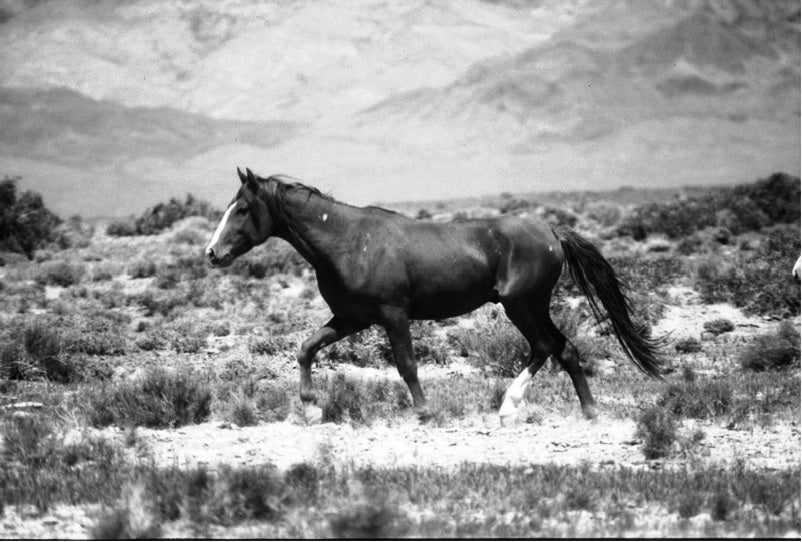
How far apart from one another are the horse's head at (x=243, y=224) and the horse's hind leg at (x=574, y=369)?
9.36 feet

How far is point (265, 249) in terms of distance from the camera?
1146 inches

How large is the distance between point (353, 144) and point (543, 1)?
12.3 m

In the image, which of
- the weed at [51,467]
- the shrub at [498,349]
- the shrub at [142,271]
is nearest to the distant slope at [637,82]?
the shrub at [142,271]

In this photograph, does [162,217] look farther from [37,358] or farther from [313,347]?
[313,347]

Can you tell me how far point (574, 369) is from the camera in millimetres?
12125

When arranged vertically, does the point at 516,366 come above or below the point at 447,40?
below

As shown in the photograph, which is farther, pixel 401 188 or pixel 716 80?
pixel 716 80

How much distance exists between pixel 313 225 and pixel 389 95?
58.1 m

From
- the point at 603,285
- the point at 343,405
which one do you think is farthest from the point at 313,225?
the point at 603,285

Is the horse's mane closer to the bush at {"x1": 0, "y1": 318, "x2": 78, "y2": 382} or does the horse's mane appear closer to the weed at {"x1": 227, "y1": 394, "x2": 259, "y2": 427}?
the weed at {"x1": 227, "y1": 394, "x2": 259, "y2": 427}

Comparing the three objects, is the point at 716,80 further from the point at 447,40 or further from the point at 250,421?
the point at 250,421

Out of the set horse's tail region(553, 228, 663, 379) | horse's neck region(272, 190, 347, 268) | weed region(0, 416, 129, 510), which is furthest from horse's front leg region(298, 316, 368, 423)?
horse's tail region(553, 228, 663, 379)

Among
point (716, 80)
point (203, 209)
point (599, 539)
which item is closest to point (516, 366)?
point (599, 539)

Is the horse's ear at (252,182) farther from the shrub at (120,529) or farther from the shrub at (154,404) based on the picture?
the shrub at (120,529)
